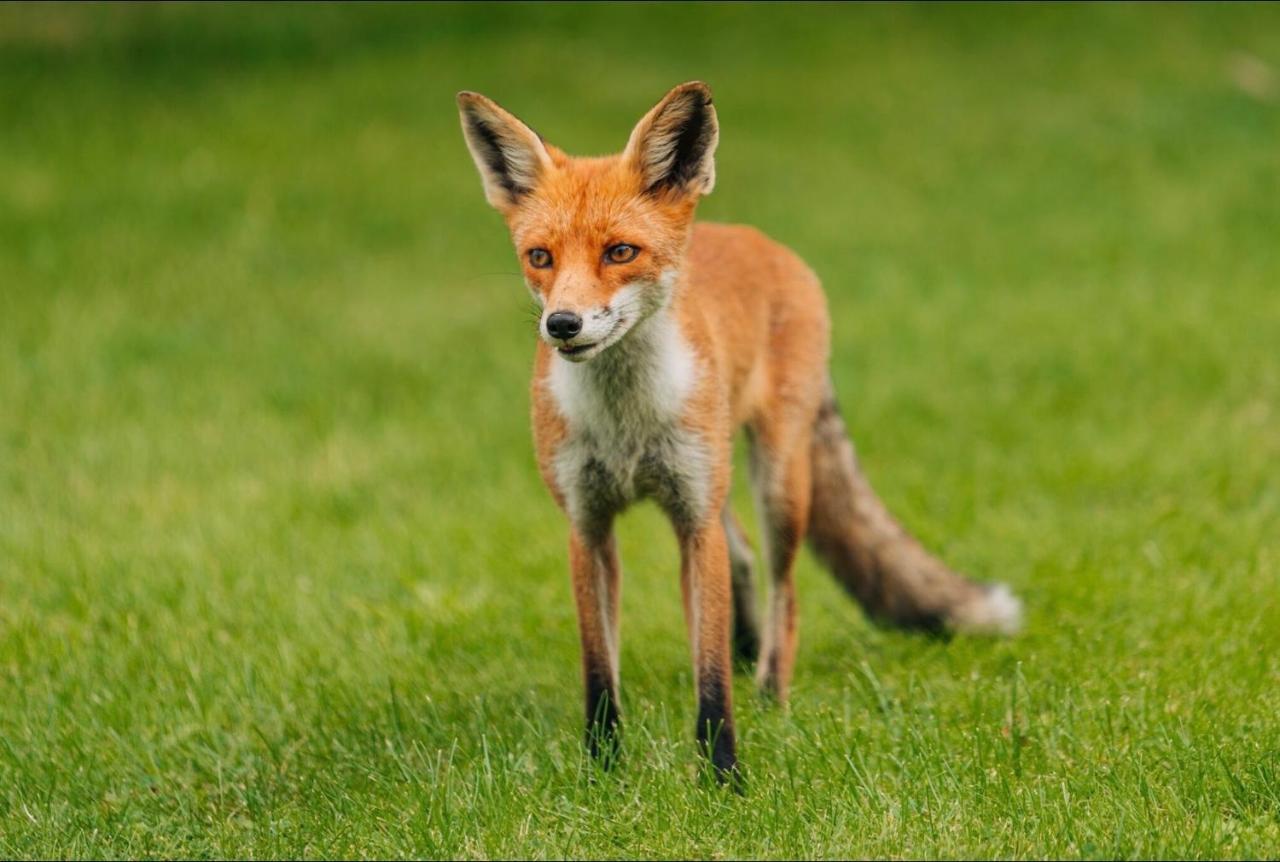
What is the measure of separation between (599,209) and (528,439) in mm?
5851

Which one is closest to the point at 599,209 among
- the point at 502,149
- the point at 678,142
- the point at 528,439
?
the point at 678,142

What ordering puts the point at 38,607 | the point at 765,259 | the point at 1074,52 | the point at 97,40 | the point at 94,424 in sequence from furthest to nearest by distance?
the point at 1074,52 → the point at 97,40 → the point at 94,424 → the point at 38,607 → the point at 765,259

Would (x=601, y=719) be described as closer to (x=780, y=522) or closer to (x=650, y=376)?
(x=650, y=376)

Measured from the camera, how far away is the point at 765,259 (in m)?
6.59

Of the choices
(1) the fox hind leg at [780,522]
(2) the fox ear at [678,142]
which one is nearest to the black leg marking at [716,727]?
(1) the fox hind leg at [780,522]

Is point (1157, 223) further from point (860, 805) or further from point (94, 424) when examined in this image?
point (860, 805)

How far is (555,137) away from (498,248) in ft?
7.60

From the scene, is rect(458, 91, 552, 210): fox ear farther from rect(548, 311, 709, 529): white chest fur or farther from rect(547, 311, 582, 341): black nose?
rect(547, 311, 582, 341): black nose

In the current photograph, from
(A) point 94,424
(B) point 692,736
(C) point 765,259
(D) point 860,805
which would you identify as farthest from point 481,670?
(A) point 94,424

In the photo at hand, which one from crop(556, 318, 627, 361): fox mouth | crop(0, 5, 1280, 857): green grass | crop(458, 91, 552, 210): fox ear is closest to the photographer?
crop(556, 318, 627, 361): fox mouth

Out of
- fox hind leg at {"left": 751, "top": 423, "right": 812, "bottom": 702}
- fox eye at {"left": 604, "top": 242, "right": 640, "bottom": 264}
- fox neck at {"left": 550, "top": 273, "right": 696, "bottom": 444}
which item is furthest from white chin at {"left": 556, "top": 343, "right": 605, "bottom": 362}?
fox hind leg at {"left": 751, "top": 423, "right": 812, "bottom": 702}

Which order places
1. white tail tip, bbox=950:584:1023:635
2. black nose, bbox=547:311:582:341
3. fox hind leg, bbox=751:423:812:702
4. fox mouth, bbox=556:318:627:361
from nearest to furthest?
black nose, bbox=547:311:582:341, fox mouth, bbox=556:318:627:361, fox hind leg, bbox=751:423:812:702, white tail tip, bbox=950:584:1023:635

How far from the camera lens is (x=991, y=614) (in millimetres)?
6527

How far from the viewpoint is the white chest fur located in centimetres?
518
